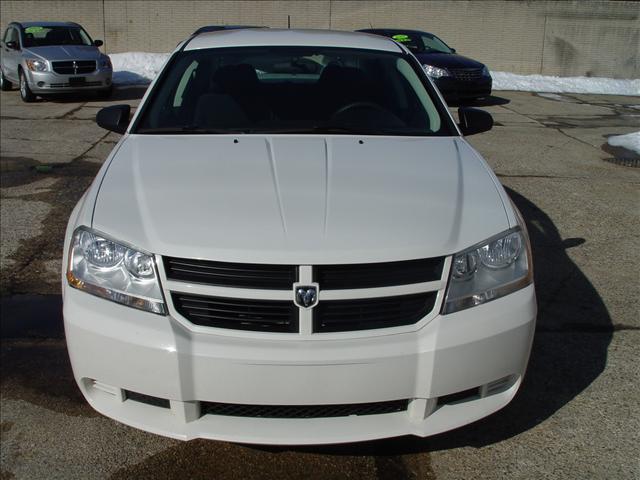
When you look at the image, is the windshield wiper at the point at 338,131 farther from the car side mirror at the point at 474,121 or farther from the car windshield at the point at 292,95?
the car side mirror at the point at 474,121

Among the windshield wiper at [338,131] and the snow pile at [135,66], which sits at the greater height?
the windshield wiper at [338,131]

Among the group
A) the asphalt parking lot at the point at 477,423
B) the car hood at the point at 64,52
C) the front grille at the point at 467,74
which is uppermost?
the car hood at the point at 64,52

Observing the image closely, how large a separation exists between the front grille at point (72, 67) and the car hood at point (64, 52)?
8cm

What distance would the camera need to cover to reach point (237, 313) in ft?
7.92

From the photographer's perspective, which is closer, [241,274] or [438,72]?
[241,274]

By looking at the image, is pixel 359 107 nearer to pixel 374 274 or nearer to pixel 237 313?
pixel 374 274

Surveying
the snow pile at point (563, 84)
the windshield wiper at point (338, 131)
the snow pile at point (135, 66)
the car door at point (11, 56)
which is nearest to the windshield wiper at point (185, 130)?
the windshield wiper at point (338, 131)

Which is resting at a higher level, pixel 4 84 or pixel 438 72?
pixel 438 72

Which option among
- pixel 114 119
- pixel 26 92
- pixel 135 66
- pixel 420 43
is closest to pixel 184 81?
pixel 114 119

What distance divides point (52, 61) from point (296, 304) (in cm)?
1277

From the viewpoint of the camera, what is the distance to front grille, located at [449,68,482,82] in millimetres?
14492

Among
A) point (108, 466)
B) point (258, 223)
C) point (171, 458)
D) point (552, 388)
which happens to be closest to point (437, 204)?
point (258, 223)

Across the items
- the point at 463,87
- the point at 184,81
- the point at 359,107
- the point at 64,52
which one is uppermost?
the point at 184,81

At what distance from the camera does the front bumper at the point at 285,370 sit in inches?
92.2
